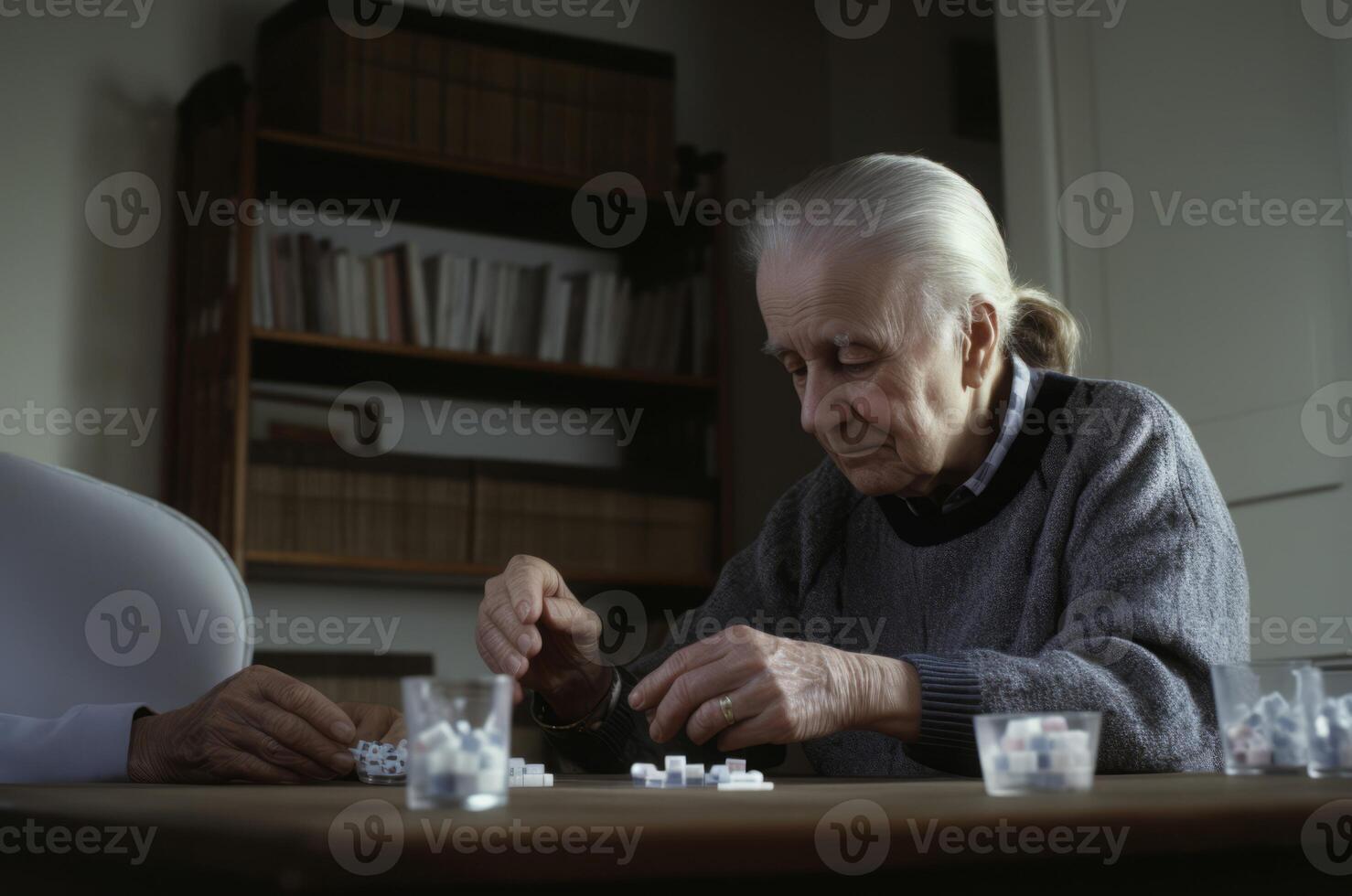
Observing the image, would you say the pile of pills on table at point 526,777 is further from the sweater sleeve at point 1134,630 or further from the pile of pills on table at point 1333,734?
the pile of pills on table at point 1333,734

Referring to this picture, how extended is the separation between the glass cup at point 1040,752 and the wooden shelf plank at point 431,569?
2391 mm

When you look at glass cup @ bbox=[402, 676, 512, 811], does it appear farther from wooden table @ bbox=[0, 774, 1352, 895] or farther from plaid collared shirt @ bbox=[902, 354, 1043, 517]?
plaid collared shirt @ bbox=[902, 354, 1043, 517]

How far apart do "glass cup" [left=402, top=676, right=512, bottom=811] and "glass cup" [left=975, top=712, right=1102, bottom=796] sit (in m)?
0.28

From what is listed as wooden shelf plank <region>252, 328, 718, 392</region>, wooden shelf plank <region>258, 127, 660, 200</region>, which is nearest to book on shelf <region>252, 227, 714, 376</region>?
wooden shelf plank <region>252, 328, 718, 392</region>

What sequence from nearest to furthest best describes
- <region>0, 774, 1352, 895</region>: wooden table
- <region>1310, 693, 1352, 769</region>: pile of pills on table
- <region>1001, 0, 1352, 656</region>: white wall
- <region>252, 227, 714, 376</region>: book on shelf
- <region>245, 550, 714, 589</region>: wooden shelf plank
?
<region>0, 774, 1352, 895</region>: wooden table
<region>1310, 693, 1352, 769</region>: pile of pills on table
<region>1001, 0, 1352, 656</region>: white wall
<region>245, 550, 714, 589</region>: wooden shelf plank
<region>252, 227, 714, 376</region>: book on shelf

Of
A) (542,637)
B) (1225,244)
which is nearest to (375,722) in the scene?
(542,637)

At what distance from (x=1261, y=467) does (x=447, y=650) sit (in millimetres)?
1933

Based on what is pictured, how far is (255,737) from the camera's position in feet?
3.85

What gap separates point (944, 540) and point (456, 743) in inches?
38.5

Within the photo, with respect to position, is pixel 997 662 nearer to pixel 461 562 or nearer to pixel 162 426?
pixel 461 562

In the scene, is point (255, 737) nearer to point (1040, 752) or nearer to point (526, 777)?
point (526, 777)

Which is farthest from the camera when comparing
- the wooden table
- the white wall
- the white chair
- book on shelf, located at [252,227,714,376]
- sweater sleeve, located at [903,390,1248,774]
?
book on shelf, located at [252,227,714,376]

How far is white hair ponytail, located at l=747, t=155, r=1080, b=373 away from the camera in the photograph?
1.49m

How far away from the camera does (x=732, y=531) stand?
3785 mm
